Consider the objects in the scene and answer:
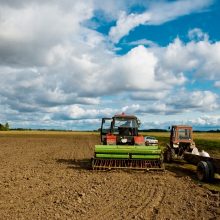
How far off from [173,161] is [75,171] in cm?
710

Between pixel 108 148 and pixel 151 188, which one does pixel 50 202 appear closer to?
pixel 151 188

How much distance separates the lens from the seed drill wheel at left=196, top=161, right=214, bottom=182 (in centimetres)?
1296

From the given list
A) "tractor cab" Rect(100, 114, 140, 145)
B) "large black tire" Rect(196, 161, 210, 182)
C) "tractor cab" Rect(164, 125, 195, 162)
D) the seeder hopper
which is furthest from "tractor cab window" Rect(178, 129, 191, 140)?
"large black tire" Rect(196, 161, 210, 182)

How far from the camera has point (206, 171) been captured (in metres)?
13.0

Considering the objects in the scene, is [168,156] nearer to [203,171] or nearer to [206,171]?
[203,171]

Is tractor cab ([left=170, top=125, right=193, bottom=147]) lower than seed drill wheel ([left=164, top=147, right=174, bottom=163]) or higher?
higher

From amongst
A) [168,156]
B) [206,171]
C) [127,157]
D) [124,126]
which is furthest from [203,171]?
[168,156]

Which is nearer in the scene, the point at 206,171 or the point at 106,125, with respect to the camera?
the point at 206,171

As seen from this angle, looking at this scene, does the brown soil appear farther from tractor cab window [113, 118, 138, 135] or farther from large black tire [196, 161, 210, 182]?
tractor cab window [113, 118, 138, 135]

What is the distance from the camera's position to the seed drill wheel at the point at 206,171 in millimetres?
12961

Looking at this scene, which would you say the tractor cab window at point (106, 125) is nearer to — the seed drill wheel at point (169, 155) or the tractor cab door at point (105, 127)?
the tractor cab door at point (105, 127)

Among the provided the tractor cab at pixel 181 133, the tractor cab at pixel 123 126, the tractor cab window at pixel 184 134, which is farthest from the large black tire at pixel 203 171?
the tractor cab window at pixel 184 134

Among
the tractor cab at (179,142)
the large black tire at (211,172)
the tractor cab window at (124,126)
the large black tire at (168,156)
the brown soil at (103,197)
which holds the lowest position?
the brown soil at (103,197)

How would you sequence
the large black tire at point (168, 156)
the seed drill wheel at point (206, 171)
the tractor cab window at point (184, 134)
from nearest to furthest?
the seed drill wheel at point (206, 171) < the large black tire at point (168, 156) < the tractor cab window at point (184, 134)
